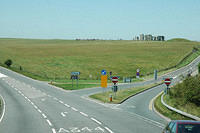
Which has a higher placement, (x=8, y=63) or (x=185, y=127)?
(x=185, y=127)

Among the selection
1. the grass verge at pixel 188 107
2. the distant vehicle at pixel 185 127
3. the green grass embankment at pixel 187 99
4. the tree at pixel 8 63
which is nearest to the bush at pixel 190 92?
the green grass embankment at pixel 187 99

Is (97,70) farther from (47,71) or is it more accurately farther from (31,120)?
(31,120)

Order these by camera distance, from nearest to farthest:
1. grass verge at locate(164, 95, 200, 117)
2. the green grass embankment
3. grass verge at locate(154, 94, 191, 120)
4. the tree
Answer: grass verge at locate(154, 94, 191, 120), grass verge at locate(164, 95, 200, 117), the green grass embankment, the tree

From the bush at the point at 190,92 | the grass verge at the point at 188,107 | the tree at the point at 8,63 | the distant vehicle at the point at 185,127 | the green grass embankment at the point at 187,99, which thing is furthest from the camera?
the tree at the point at 8,63

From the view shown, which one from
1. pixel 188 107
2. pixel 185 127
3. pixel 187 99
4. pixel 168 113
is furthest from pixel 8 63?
pixel 185 127

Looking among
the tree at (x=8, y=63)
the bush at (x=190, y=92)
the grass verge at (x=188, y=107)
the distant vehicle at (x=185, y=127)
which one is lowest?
the tree at (x=8, y=63)

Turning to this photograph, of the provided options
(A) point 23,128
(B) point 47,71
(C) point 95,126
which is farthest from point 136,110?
(B) point 47,71

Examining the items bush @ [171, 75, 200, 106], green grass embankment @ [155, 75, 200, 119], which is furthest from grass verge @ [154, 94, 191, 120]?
bush @ [171, 75, 200, 106]

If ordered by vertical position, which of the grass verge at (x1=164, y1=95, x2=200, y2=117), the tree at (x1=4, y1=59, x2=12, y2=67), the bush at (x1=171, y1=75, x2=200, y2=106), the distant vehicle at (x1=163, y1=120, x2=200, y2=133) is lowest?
the tree at (x1=4, y1=59, x2=12, y2=67)

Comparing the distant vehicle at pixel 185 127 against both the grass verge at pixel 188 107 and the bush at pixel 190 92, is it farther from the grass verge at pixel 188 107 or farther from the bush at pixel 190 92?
the bush at pixel 190 92

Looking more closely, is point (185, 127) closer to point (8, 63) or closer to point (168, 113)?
point (168, 113)

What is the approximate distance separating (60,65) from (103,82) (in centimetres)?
5748

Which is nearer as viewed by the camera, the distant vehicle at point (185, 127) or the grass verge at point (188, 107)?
the distant vehicle at point (185, 127)

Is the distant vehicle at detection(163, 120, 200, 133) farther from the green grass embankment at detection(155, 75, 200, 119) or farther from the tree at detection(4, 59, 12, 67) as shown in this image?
the tree at detection(4, 59, 12, 67)
